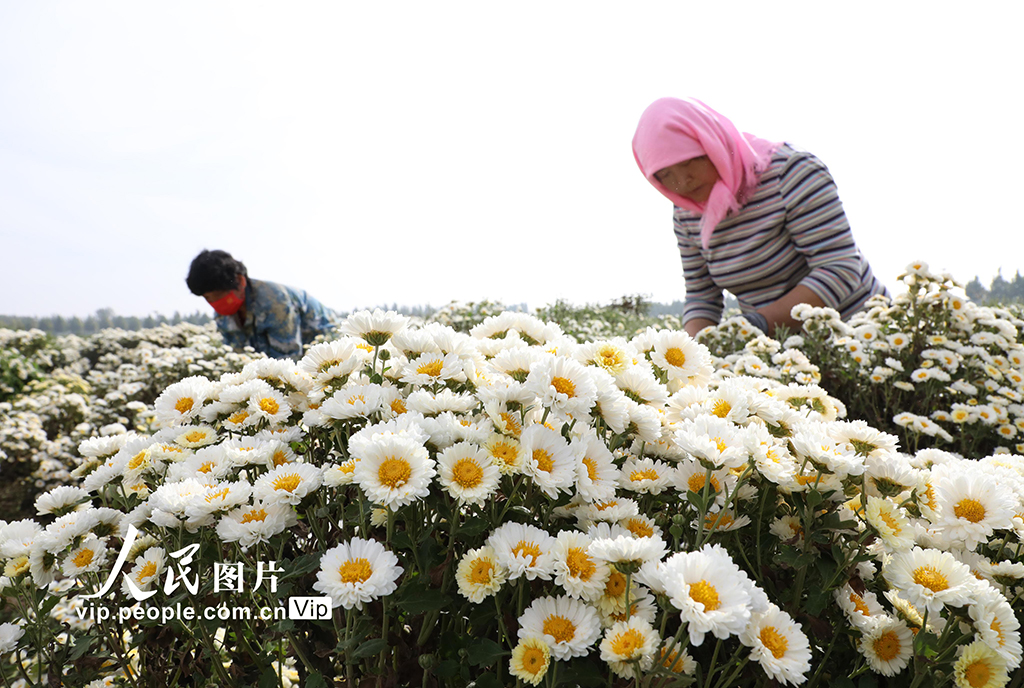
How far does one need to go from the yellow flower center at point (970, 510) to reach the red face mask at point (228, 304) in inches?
211

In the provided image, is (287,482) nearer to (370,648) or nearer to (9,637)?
(370,648)

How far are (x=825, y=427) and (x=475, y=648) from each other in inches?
27.1

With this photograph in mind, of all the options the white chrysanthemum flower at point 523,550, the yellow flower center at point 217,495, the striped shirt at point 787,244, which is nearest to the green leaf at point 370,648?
the white chrysanthemum flower at point 523,550

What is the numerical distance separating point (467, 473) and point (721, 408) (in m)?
0.52

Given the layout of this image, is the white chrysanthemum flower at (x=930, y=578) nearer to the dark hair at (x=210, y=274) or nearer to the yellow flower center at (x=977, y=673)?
the yellow flower center at (x=977, y=673)

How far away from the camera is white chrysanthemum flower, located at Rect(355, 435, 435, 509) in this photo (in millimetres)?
760

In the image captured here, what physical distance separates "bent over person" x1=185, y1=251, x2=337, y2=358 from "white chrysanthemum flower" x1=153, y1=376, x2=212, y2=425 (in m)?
4.11

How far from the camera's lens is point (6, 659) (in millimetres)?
1122

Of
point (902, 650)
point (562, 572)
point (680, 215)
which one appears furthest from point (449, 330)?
point (680, 215)

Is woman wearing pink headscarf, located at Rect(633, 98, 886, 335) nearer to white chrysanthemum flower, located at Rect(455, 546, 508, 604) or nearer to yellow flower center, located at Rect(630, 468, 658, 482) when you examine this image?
yellow flower center, located at Rect(630, 468, 658, 482)

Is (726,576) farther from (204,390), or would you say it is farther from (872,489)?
(204,390)

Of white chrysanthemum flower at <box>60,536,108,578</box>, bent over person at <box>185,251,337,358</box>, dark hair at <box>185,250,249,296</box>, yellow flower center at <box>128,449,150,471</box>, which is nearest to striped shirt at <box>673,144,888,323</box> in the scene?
yellow flower center at <box>128,449,150,471</box>

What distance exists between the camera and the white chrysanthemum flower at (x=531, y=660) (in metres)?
0.75

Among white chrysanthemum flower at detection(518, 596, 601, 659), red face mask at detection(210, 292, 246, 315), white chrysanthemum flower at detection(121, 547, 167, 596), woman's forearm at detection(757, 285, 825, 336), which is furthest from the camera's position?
red face mask at detection(210, 292, 246, 315)
